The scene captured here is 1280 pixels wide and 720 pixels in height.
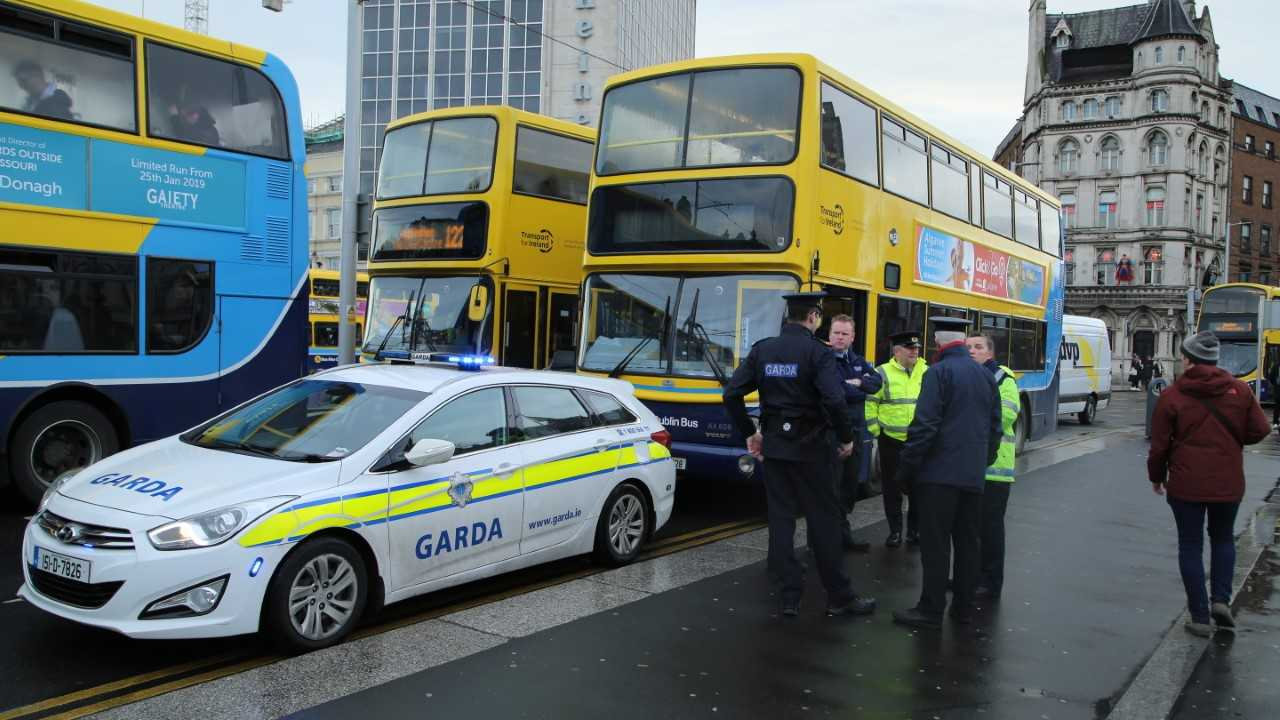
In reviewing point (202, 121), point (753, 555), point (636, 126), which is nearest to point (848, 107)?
point (636, 126)

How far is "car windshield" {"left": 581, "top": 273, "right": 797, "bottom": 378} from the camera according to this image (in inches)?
368

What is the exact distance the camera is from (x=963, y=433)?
5.98 m

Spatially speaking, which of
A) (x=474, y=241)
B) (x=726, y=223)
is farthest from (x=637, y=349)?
(x=474, y=241)

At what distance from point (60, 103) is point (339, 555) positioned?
5.96m

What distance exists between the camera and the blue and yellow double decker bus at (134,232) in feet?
28.1

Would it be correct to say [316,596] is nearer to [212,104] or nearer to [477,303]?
[212,104]

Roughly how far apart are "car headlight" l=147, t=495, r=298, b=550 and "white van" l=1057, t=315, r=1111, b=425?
22.1m

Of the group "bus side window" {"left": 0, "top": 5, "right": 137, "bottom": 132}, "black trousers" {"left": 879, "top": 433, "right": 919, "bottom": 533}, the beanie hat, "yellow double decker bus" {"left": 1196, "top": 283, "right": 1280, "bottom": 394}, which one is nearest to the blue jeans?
the beanie hat

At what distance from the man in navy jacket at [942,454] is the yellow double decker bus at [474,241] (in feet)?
22.5

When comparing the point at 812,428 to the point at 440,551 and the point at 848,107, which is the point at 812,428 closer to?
the point at 440,551

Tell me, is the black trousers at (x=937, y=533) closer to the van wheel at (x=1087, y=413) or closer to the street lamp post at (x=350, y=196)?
the street lamp post at (x=350, y=196)

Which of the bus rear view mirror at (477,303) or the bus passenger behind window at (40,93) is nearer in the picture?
the bus passenger behind window at (40,93)

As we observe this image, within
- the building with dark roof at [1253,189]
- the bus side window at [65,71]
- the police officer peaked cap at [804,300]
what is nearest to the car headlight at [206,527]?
the police officer peaked cap at [804,300]

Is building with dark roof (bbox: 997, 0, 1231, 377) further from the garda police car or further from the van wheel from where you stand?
the garda police car
